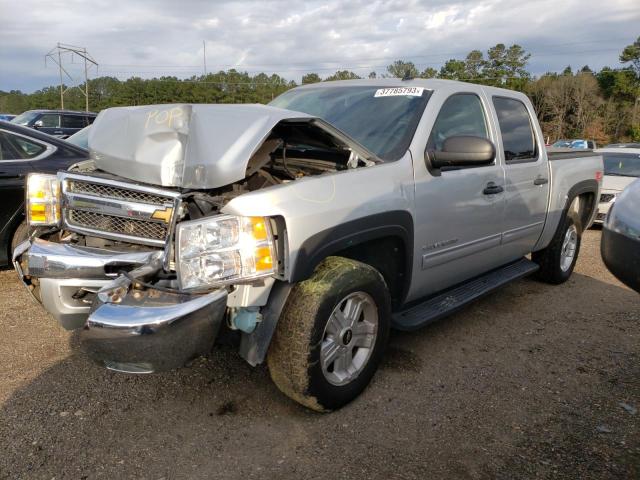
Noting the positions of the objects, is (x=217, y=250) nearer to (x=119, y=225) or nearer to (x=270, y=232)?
(x=270, y=232)

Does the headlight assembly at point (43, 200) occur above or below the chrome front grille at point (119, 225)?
above

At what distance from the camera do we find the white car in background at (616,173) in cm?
920

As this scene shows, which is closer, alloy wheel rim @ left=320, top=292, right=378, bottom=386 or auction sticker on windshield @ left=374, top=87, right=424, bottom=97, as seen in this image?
alloy wheel rim @ left=320, top=292, right=378, bottom=386

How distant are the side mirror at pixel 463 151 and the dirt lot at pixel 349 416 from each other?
138cm

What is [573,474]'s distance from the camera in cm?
246

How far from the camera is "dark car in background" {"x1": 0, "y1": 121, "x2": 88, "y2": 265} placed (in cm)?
474

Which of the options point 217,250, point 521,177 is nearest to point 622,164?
point 521,177

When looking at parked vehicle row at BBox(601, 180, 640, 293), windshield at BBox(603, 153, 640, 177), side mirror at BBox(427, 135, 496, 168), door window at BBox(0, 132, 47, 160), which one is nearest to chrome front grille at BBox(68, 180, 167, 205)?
side mirror at BBox(427, 135, 496, 168)

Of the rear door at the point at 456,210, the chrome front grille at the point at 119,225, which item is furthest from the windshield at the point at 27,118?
the rear door at the point at 456,210

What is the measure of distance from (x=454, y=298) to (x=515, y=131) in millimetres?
1714

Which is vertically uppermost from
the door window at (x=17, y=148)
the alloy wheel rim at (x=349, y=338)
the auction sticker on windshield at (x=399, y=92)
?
the auction sticker on windshield at (x=399, y=92)

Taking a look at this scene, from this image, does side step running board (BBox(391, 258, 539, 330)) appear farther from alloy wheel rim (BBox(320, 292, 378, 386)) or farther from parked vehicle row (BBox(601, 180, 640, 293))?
parked vehicle row (BBox(601, 180, 640, 293))

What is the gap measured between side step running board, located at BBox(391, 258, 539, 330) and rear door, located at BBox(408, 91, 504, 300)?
0.28ft

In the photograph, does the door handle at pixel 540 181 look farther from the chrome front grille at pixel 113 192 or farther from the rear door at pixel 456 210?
the chrome front grille at pixel 113 192
